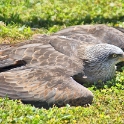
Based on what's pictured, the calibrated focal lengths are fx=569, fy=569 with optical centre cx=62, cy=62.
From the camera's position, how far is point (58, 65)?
10.4 metres

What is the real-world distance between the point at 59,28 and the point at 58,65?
3.70 m

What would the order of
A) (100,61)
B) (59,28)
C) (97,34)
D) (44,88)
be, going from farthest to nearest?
(59,28) < (97,34) < (100,61) < (44,88)

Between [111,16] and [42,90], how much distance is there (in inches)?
235

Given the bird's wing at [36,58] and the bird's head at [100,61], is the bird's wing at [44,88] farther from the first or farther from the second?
the bird's head at [100,61]

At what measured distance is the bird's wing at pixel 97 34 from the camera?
12.0 metres

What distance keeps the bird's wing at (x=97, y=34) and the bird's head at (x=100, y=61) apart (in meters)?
0.80

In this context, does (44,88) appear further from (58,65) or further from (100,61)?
(100,61)

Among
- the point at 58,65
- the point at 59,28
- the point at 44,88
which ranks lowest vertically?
the point at 59,28

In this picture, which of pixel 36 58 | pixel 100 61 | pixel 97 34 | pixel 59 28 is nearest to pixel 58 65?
pixel 36 58

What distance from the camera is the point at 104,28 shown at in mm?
12383

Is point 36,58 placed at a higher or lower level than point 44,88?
higher

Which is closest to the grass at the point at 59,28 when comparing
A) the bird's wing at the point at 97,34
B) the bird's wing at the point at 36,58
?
the bird's wing at the point at 36,58

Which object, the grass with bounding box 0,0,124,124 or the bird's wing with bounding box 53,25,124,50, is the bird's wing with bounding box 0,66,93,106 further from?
the bird's wing with bounding box 53,25,124,50

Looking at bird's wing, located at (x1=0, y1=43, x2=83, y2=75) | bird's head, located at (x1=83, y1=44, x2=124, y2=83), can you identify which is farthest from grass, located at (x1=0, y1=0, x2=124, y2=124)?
bird's wing, located at (x1=0, y1=43, x2=83, y2=75)
